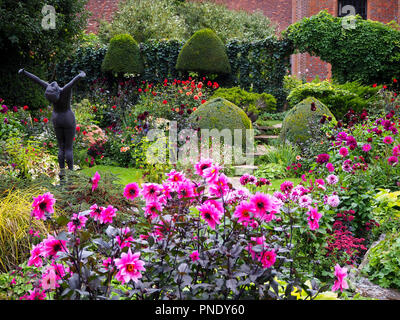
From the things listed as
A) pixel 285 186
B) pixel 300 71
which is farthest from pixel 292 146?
pixel 300 71

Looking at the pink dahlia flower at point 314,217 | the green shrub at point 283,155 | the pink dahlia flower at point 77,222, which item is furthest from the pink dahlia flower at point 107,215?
the green shrub at point 283,155

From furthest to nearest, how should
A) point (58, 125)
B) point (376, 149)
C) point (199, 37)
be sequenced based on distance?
point (199, 37)
point (376, 149)
point (58, 125)

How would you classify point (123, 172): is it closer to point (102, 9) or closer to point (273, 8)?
point (102, 9)

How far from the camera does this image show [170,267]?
190 centimetres

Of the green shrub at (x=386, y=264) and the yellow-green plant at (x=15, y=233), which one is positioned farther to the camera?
the yellow-green plant at (x=15, y=233)

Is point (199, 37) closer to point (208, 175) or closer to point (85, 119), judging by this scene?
point (85, 119)

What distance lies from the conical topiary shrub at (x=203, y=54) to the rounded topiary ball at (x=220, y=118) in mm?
4588

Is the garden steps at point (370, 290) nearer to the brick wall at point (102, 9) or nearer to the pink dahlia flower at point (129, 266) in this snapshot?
the pink dahlia flower at point (129, 266)

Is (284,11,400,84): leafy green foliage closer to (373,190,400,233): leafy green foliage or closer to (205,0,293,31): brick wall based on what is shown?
(373,190,400,233): leafy green foliage

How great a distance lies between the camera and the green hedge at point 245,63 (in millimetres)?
13492

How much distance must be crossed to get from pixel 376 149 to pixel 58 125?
13.7 ft

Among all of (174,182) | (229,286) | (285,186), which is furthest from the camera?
(285,186)

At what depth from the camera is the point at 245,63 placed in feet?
44.7

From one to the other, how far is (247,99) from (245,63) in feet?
11.1
